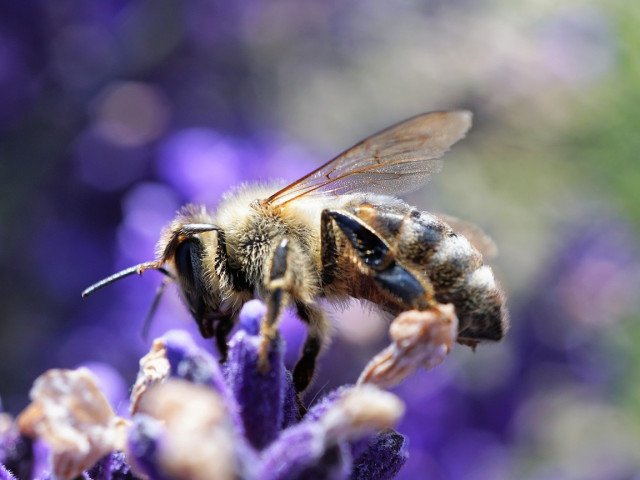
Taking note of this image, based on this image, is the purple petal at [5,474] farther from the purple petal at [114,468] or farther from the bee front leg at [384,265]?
the bee front leg at [384,265]

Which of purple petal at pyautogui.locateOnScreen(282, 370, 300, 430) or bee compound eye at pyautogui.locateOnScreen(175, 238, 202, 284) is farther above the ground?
bee compound eye at pyautogui.locateOnScreen(175, 238, 202, 284)

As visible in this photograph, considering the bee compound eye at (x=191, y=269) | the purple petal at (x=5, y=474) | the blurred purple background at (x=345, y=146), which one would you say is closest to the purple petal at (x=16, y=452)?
the purple petal at (x=5, y=474)

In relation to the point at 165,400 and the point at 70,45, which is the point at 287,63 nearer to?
the point at 70,45

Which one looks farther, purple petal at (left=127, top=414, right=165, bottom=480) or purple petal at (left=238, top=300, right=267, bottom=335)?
purple petal at (left=238, top=300, right=267, bottom=335)

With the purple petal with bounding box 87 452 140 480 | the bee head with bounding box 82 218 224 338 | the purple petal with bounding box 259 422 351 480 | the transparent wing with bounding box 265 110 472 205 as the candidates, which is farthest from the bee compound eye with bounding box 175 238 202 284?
the purple petal with bounding box 259 422 351 480

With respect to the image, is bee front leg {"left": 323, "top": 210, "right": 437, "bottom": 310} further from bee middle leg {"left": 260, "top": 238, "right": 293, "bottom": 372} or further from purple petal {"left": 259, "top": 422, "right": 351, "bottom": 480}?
purple petal {"left": 259, "top": 422, "right": 351, "bottom": 480}

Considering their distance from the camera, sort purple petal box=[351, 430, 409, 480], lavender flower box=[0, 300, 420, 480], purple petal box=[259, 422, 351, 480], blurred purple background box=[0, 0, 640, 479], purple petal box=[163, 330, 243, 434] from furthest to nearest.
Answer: blurred purple background box=[0, 0, 640, 479]
purple petal box=[351, 430, 409, 480]
purple petal box=[163, 330, 243, 434]
purple petal box=[259, 422, 351, 480]
lavender flower box=[0, 300, 420, 480]
